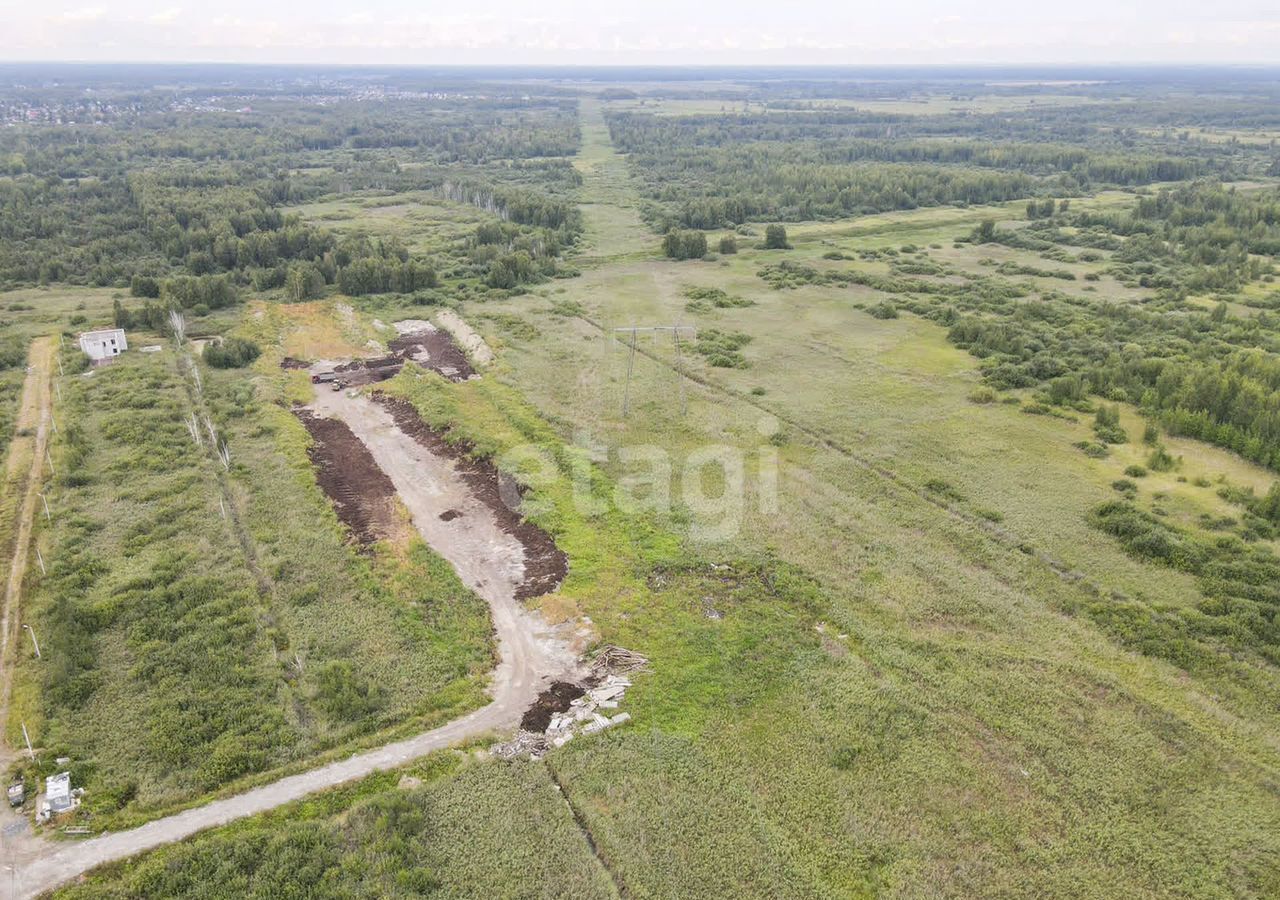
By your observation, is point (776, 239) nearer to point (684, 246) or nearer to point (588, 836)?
point (684, 246)

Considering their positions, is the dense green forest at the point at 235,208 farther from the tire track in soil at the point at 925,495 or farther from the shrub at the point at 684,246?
the tire track in soil at the point at 925,495

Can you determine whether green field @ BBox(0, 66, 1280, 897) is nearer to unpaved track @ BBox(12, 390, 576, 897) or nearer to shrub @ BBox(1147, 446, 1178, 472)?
unpaved track @ BBox(12, 390, 576, 897)

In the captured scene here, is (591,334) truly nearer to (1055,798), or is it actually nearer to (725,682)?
(725,682)

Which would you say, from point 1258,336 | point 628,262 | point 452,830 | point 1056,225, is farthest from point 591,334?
point 1056,225

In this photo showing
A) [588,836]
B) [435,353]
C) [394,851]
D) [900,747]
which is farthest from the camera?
[435,353]

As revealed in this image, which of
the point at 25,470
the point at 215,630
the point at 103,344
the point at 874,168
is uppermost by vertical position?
the point at 874,168

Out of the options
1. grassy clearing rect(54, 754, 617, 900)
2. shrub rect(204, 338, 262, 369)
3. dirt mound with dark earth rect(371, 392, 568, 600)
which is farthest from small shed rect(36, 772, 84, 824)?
shrub rect(204, 338, 262, 369)

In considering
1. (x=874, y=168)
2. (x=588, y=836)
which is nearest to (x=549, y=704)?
(x=588, y=836)
